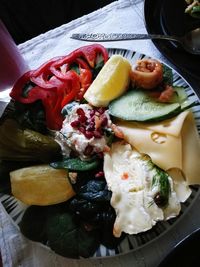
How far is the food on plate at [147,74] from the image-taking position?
90 centimetres

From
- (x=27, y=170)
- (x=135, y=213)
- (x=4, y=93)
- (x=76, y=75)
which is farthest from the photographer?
(x=4, y=93)

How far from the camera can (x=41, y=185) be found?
86cm

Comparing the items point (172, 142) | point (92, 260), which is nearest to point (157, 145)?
point (172, 142)

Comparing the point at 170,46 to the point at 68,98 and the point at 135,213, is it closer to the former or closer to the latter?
the point at 68,98

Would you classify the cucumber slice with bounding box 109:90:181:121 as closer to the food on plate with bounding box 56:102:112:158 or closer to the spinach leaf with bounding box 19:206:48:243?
the food on plate with bounding box 56:102:112:158

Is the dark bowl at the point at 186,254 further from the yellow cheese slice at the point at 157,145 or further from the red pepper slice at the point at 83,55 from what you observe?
the red pepper slice at the point at 83,55

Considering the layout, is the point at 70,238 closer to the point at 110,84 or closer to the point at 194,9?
the point at 110,84

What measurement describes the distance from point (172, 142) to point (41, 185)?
286 millimetres

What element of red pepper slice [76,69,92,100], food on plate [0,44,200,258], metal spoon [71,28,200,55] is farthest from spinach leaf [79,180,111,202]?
metal spoon [71,28,200,55]

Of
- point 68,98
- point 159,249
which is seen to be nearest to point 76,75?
point 68,98

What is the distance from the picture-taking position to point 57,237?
0.83 meters

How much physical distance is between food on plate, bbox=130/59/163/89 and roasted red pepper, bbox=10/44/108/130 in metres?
0.12

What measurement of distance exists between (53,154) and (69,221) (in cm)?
16

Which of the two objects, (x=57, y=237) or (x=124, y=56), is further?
(x=124, y=56)
